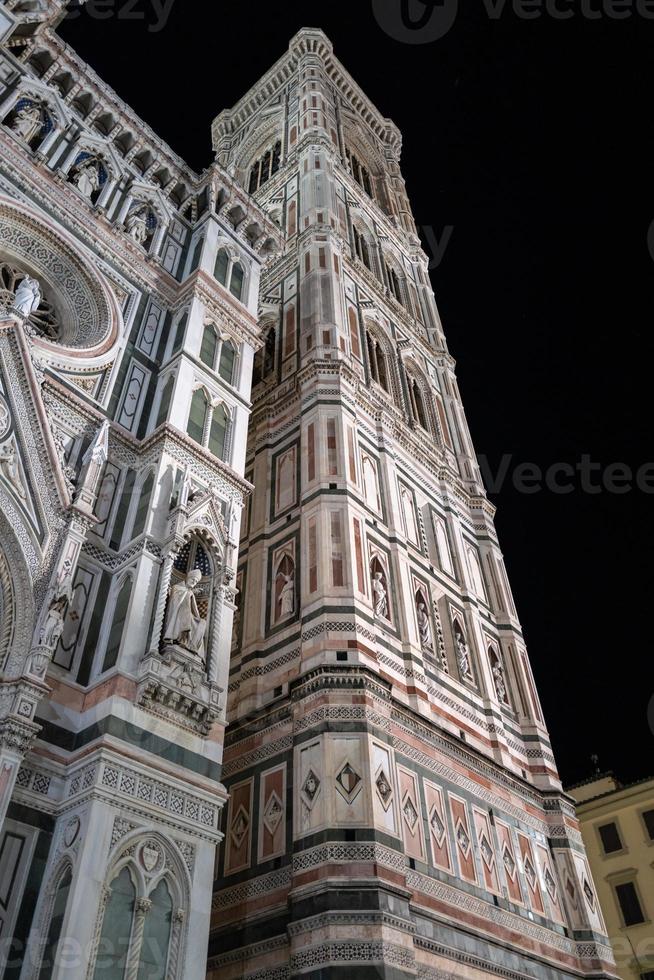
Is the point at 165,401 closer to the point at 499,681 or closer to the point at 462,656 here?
the point at 462,656

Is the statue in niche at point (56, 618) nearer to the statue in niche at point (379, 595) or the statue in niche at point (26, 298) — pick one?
the statue in niche at point (26, 298)

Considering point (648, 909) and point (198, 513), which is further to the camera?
point (648, 909)

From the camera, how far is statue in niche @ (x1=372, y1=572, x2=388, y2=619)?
12125 millimetres

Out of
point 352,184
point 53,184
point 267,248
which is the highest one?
point 352,184

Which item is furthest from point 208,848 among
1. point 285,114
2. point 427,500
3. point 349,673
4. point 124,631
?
point 285,114

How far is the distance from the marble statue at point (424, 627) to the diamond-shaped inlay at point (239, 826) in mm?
4163

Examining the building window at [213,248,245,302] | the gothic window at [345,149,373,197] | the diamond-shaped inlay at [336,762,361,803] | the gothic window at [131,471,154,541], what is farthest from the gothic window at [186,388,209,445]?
the gothic window at [345,149,373,197]

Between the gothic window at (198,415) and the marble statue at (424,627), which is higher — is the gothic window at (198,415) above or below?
above

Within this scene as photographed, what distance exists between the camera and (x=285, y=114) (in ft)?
87.3

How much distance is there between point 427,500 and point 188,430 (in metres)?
6.47

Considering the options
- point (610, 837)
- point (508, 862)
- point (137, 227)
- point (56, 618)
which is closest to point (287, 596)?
point (56, 618)

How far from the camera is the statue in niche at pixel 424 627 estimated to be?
12969 millimetres

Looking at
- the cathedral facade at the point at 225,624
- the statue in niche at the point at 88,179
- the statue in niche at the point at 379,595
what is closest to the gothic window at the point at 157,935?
the cathedral facade at the point at 225,624

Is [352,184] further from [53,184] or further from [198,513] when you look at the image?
[198,513]
